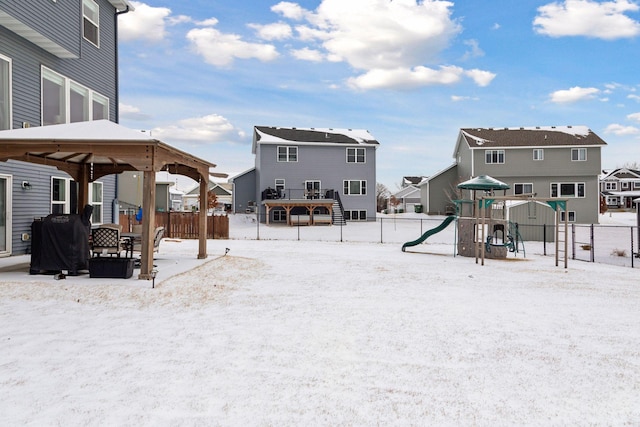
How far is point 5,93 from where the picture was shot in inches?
480

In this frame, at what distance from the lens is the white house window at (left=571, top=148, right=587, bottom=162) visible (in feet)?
128

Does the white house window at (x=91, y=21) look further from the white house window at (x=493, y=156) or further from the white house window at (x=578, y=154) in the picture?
the white house window at (x=578, y=154)

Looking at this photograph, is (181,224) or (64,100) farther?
(181,224)

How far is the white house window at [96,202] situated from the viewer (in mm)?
16734

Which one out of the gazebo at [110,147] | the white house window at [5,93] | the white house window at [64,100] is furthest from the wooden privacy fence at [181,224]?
the gazebo at [110,147]

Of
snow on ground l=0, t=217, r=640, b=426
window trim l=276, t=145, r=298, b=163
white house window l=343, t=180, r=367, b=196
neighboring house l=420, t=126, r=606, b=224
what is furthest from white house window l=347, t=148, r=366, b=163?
snow on ground l=0, t=217, r=640, b=426

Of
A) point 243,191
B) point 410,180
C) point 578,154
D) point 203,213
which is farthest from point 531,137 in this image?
point 410,180

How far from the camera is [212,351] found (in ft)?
17.5

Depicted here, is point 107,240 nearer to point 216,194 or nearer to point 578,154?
point 578,154

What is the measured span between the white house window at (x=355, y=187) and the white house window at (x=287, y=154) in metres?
4.63

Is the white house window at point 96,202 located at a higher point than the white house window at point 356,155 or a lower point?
lower

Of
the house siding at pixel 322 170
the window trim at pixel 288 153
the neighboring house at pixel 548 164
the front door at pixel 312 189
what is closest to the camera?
the front door at pixel 312 189

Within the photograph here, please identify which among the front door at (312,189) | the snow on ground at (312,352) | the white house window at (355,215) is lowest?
the snow on ground at (312,352)

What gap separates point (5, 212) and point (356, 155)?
1149 inches
